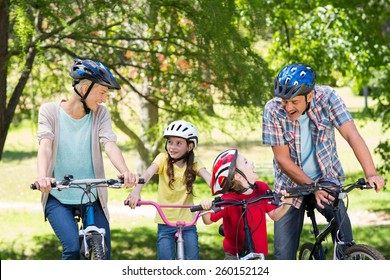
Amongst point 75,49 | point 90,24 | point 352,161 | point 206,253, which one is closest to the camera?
point 90,24

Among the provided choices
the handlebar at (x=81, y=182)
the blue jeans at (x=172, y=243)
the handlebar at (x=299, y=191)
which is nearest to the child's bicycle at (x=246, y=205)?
the handlebar at (x=299, y=191)

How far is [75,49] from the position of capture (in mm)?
10469

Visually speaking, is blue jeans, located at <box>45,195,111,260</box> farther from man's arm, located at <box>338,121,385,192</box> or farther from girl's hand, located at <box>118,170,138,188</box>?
man's arm, located at <box>338,121,385,192</box>

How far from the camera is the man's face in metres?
5.45

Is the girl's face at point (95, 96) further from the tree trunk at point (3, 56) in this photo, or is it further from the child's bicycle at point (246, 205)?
the tree trunk at point (3, 56)

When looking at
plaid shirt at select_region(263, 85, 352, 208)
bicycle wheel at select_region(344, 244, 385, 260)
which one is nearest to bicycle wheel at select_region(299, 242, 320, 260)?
plaid shirt at select_region(263, 85, 352, 208)

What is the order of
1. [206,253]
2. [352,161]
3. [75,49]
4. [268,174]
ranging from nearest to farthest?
1. [75,49]
2. [206,253]
3. [268,174]
4. [352,161]

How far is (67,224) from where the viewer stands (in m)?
5.44

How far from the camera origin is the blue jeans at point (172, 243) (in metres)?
5.83

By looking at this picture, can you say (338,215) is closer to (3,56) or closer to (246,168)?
(246,168)

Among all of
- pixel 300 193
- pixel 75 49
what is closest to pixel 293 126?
pixel 300 193

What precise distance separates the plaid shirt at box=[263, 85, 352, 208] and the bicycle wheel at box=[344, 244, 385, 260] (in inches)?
27.4

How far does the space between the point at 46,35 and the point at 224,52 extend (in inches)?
76.2

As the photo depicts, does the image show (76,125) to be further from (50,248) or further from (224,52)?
(50,248)
